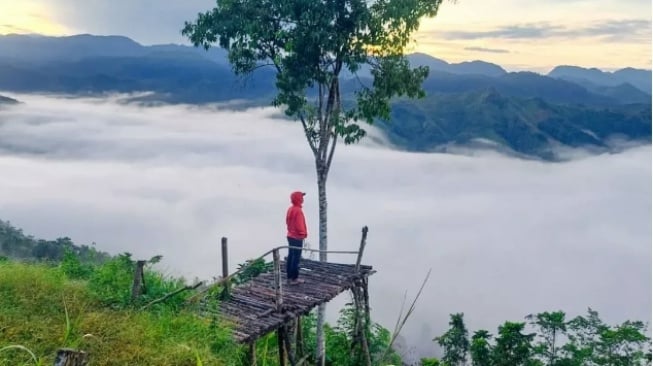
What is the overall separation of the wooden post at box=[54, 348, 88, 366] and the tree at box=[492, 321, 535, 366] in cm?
1741

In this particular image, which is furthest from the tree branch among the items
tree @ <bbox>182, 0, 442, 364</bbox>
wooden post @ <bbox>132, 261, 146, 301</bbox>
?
Answer: wooden post @ <bbox>132, 261, 146, 301</bbox>

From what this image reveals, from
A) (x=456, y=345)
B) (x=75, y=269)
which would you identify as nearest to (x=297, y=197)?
(x=75, y=269)

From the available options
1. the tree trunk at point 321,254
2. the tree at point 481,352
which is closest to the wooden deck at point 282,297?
the tree trunk at point 321,254

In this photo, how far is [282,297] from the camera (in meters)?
10.0

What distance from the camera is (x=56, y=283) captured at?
26.5ft

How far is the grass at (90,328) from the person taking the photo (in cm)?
604

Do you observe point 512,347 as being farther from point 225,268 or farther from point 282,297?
point 225,268

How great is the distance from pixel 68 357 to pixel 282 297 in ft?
20.9

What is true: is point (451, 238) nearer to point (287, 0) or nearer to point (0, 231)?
point (0, 231)

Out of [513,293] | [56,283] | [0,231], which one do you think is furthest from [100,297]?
[513,293]

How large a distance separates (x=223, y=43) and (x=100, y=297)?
669cm

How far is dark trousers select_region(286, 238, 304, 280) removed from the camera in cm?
1073

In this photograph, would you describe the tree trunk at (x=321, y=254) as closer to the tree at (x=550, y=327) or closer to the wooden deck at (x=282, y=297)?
the wooden deck at (x=282, y=297)

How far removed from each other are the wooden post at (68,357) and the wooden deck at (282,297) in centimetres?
443
